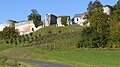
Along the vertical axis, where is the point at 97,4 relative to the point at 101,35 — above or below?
above

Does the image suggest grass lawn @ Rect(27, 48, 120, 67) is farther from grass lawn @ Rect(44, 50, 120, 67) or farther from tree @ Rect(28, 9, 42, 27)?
tree @ Rect(28, 9, 42, 27)

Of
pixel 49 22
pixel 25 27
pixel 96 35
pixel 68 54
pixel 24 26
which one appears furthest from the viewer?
pixel 24 26

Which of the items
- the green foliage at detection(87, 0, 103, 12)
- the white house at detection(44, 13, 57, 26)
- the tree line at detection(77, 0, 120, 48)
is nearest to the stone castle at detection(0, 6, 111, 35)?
the white house at detection(44, 13, 57, 26)

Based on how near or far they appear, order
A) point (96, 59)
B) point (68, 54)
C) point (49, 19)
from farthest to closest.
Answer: point (49, 19) → point (68, 54) → point (96, 59)

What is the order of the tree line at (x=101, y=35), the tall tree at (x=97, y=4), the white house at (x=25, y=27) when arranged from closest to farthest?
the tree line at (x=101, y=35)
the tall tree at (x=97, y=4)
the white house at (x=25, y=27)

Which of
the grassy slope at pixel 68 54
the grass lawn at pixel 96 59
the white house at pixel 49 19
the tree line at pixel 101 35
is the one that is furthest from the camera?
the white house at pixel 49 19

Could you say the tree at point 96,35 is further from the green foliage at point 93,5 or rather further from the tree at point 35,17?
the tree at point 35,17

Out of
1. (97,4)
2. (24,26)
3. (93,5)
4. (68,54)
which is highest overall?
(97,4)

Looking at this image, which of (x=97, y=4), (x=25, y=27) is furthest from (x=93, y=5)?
(x=25, y=27)

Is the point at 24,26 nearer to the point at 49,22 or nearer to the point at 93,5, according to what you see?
the point at 49,22

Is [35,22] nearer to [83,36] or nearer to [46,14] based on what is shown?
[46,14]

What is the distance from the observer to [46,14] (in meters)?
141

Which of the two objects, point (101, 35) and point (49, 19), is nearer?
point (101, 35)

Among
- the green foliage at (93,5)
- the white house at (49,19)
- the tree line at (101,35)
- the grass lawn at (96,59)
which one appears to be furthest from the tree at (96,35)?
the white house at (49,19)
